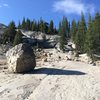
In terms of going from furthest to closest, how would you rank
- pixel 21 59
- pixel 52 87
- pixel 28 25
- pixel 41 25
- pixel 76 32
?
pixel 28 25, pixel 41 25, pixel 76 32, pixel 21 59, pixel 52 87

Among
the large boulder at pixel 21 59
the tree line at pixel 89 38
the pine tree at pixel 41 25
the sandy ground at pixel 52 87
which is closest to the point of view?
the sandy ground at pixel 52 87

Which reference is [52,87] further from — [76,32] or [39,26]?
[39,26]

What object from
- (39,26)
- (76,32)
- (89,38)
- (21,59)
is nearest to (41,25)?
(39,26)

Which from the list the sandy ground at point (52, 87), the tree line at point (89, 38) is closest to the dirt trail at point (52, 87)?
the sandy ground at point (52, 87)

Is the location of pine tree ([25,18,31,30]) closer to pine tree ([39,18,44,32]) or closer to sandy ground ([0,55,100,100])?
pine tree ([39,18,44,32])

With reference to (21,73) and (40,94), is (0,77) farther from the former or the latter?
(40,94)

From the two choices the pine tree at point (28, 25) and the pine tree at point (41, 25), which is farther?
the pine tree at point (28, 25)

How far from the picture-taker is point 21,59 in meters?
37.6

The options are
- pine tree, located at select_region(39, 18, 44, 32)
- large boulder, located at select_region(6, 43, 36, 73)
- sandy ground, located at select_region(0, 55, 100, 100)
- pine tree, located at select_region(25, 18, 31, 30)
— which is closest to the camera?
sandy ground, located at select_region(0, 55, 100, 100)

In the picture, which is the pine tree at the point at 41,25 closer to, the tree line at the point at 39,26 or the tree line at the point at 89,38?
the tree line at the point at 39,26

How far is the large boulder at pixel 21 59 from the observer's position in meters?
37.4

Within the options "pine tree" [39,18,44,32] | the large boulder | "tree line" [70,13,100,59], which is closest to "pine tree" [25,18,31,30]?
"pine tree" [39,18,44,32]

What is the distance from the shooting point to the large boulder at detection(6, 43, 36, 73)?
1474 inches

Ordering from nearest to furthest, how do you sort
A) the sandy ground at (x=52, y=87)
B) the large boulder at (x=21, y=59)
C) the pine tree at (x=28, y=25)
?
the sandy ground at (x=52, y=87) < the large boulder at (x=21, y=59) < the pine tree at (x=28, y=25)
